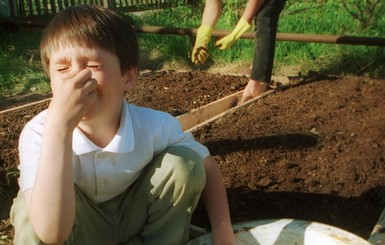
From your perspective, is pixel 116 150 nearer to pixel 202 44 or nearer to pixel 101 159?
pixel 101 159

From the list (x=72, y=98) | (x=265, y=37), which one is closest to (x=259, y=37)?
(x=265, y=37)

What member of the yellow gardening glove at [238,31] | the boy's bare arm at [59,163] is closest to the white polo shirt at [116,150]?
the boy's bare arm at [59,163]

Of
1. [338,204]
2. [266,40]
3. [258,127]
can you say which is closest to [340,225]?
[338,204]

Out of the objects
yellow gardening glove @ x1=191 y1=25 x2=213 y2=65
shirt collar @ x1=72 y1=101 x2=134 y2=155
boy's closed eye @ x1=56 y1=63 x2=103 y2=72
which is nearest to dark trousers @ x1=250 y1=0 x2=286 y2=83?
yellow gardening glove @ x1=191 y1=25 x2=213 y2=65

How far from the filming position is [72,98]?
1.33 meters

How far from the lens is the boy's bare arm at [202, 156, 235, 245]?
158 centimetres

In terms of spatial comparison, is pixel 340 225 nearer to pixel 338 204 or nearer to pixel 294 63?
pixel 338 204

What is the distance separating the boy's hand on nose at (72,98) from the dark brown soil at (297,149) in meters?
0.82

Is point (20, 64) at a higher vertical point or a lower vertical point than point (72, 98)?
lower

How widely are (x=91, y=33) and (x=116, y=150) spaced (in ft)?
1.11

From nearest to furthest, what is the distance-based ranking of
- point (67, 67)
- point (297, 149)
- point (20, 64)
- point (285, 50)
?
point (67, 67) < point (297, 149) < point (285, 50) < point (20, 64)

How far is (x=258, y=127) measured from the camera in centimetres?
283

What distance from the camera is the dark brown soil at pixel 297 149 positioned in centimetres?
200

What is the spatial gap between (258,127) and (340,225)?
102cm
